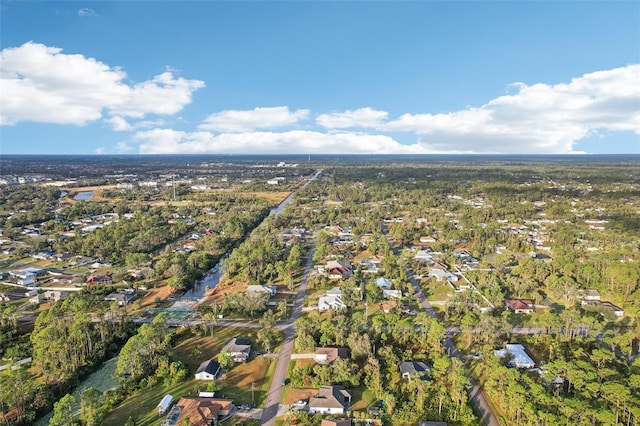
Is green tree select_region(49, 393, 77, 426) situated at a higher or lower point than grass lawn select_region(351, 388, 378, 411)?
higher

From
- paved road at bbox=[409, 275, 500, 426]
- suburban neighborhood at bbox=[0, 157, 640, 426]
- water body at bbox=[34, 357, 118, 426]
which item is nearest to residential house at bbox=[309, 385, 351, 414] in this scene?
suburban neighborhood at bbox=[0, 157, 640, 426]

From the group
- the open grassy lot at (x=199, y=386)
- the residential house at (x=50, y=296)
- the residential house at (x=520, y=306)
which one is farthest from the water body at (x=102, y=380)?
the residential house at (x=520, y=306)

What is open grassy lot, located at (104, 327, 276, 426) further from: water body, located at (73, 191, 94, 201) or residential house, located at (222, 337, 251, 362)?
water body, located at (73, 191, 94, 201)

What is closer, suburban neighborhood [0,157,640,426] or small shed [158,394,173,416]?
small shed [158,394,173,416]

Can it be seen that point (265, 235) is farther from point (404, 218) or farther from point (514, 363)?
point (514, 363)

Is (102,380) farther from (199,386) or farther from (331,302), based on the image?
(331,302)

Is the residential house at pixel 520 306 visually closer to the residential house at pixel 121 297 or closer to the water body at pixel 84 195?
the residential house at pixel 121 297
